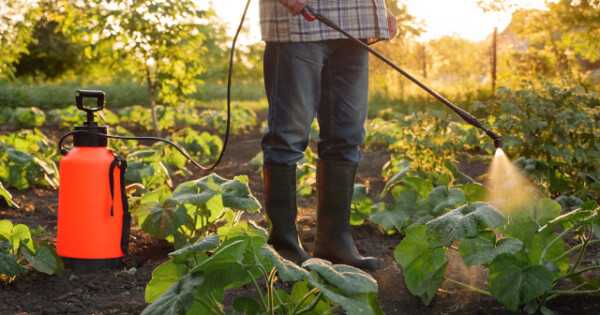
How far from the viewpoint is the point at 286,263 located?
2012 millimetres

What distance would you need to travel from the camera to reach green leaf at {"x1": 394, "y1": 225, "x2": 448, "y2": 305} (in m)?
2.49

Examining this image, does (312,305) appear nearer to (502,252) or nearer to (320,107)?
(502,252)

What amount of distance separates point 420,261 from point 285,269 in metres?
0.70

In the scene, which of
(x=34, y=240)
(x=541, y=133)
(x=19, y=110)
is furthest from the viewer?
(x=19, y=110)

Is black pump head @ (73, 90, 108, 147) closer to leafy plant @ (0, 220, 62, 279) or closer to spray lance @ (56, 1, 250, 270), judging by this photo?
spray lance @ (56, 1, 250, 270)

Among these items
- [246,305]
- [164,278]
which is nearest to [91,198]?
[164,278]

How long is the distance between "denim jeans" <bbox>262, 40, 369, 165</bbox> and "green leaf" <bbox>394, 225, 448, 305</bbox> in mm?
720

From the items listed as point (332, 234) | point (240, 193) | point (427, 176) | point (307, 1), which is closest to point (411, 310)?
point (332, 234)

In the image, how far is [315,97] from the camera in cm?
307

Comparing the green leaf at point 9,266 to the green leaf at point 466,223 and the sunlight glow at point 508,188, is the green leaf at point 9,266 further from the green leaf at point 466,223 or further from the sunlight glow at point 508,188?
the sunlight glow at point 508,188

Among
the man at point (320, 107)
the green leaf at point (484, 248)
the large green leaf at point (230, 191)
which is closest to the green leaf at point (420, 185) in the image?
the man at point (320, 107)

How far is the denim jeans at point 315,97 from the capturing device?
9.77 ft

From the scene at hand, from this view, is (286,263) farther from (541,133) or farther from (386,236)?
(541,133)

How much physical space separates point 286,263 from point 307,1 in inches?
46.0
